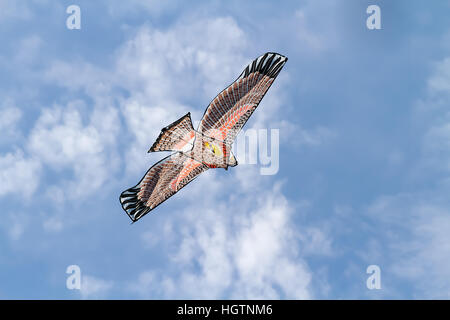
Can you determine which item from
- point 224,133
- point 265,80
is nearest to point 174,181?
point 224,133

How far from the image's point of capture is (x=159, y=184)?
3706 centimetres

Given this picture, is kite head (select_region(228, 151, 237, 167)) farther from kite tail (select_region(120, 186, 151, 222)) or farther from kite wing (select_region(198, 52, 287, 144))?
kite tail (select_region(120, 186, 151, 222))

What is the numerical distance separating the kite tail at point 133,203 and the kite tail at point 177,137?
6119 millimetres

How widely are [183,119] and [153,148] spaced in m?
2.87

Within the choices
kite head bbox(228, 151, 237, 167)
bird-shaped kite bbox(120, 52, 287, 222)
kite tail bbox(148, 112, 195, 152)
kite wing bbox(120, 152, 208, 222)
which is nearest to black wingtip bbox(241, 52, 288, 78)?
bird-shaped kite bbox(120, 52, 287, 222)

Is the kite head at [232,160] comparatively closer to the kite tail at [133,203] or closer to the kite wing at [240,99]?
the kite wing at [240,99]

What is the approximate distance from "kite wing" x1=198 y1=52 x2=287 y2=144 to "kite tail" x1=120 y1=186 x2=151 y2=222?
7.90m

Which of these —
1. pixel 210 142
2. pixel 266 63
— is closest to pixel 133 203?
pixel 210 142

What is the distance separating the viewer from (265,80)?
35.2m

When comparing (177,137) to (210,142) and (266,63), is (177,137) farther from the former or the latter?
(266,63)

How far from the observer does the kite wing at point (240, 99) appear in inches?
1345

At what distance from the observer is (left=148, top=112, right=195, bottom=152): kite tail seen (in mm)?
29470
